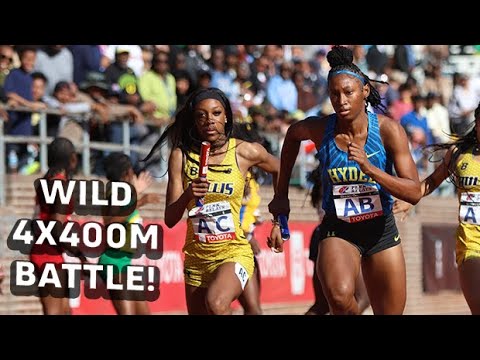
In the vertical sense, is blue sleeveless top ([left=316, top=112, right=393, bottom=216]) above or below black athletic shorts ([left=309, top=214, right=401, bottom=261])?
above

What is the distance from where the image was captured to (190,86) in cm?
1569

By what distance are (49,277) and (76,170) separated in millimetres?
2256

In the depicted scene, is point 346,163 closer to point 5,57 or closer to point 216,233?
point 216,233

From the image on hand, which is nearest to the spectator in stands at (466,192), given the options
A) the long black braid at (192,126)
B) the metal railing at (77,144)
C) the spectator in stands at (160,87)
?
the long black braid at (192,126)

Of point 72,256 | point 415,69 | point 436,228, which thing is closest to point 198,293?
point 72,256

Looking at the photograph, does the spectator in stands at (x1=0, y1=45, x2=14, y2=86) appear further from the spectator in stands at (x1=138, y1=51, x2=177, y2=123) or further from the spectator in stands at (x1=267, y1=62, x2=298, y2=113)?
the spectator in stands at (x1=267, y1=62, x2=298, y2=113)

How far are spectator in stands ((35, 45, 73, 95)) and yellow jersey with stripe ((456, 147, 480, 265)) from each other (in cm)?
605

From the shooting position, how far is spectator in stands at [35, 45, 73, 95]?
13680 millimetres

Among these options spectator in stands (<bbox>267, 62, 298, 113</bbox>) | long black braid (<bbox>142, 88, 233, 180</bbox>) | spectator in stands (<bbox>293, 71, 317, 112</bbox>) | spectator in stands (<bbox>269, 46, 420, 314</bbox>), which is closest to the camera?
spectator in stands (<bbox>269, 46, 420, 314</bbox>)

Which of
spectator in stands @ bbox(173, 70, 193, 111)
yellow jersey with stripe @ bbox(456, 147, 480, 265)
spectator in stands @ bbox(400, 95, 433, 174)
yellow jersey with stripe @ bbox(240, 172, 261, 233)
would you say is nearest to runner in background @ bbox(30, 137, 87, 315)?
yellow jersey with stripe @ bbox(240, 172, 261, 233)

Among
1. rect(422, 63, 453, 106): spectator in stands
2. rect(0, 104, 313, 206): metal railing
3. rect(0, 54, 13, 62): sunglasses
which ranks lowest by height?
rect(0, 104, 313, 206): metal railing

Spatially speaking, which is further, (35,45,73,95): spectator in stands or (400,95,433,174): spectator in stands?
(400,95,433,174): spectator in stands
